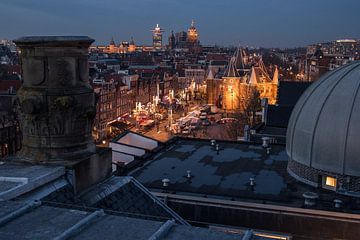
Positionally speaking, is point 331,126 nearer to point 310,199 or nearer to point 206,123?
point 310,199

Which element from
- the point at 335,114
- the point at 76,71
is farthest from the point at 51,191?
the point at 335,114

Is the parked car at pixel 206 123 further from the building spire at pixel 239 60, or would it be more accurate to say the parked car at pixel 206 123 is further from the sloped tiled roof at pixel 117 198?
the sloped tiled roof at pixel 117 198

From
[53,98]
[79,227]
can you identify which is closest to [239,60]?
[53,98]

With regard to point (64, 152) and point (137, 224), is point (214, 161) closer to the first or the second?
point (64, 152)

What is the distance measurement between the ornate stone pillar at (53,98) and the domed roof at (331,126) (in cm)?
1364

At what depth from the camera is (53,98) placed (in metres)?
8.38

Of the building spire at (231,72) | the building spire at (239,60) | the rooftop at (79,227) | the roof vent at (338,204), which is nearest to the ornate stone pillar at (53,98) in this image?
the rooftop at (79,227)

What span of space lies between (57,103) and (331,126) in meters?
14.5

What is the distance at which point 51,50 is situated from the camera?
27.4 ft

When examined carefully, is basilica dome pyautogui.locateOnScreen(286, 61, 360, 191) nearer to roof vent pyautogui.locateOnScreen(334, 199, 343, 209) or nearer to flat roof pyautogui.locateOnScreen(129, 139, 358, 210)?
flat roof pyautogui.locateOnScreen(129, 139, 358, 210)

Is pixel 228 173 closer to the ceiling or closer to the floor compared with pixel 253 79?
closer to the floor

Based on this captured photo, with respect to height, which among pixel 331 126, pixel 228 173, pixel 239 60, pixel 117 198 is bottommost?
pixel 228 173

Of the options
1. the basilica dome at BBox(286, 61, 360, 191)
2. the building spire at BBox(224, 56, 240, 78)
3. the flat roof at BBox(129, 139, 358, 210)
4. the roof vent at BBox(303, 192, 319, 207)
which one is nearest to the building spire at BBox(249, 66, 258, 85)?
the building spire at BBox(224, 56, 240, 78)

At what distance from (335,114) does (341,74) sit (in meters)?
2.52
